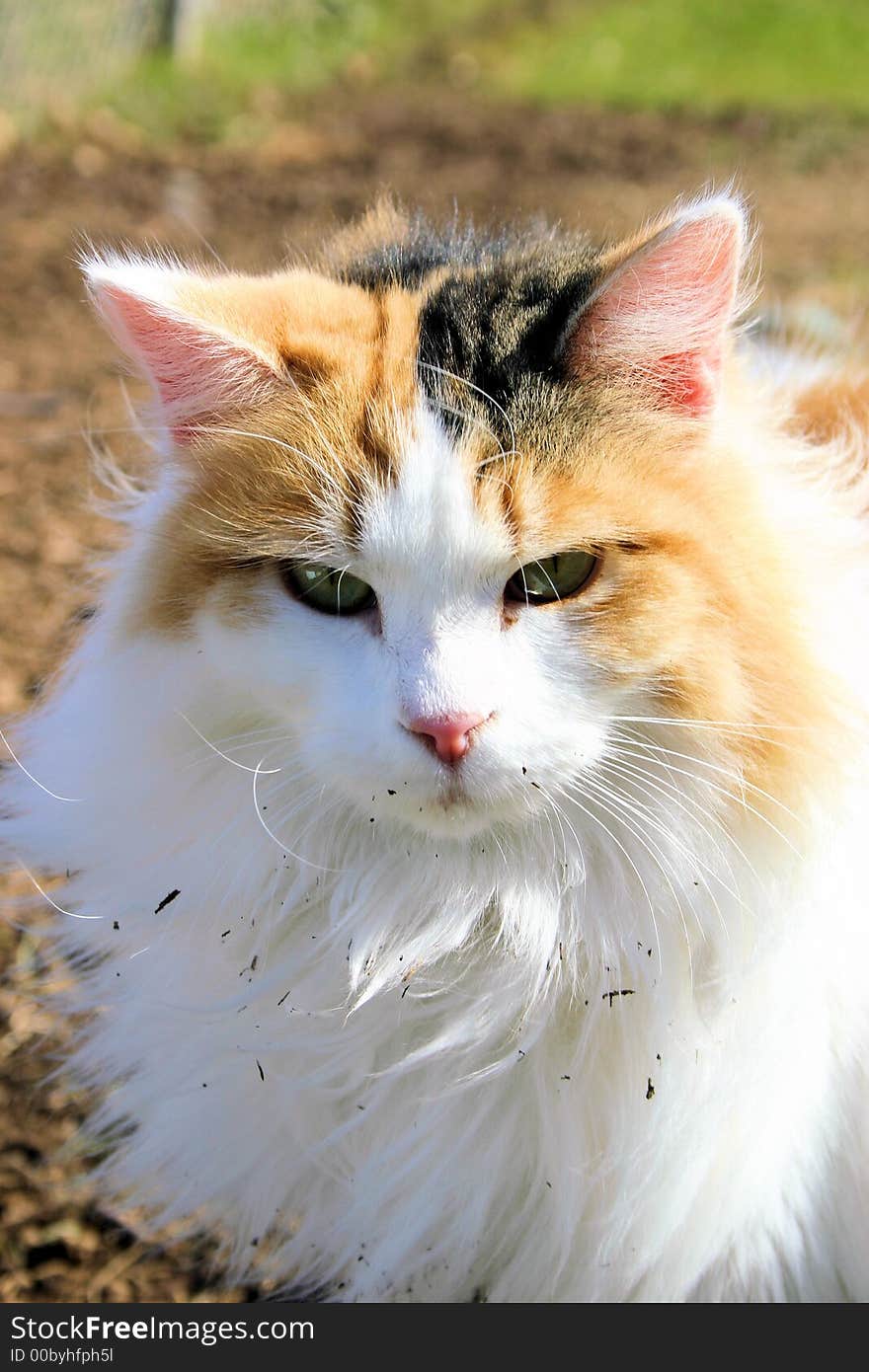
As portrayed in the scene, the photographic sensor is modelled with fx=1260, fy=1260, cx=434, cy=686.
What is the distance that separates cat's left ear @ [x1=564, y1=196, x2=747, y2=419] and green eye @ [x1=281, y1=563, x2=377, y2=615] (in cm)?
37

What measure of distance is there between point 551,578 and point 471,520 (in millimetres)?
123

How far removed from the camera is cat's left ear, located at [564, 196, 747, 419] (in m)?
1.40

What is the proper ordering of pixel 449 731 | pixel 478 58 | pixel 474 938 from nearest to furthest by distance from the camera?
pixel 449 731, pixel 474 938, pixel 478 58

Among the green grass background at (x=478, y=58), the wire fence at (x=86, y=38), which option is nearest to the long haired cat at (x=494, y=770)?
the wire fence at (x=86, y=38)

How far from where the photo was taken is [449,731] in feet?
4.35

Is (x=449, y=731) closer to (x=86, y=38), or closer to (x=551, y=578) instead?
(x=551, y=578)

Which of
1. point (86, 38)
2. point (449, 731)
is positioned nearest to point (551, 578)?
point (449, 731)

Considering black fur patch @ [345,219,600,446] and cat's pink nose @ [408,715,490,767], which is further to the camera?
black fur patch @ [345,219,600,446]

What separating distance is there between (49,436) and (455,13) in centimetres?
782

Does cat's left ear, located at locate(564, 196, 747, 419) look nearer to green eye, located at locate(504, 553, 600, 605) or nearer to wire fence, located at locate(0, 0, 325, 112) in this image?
green eye, located at locate(504, 553, 600, 605)

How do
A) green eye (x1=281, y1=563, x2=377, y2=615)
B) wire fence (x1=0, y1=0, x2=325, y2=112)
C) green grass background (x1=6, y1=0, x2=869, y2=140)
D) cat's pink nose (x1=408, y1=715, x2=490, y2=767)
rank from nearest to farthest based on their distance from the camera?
cat's pink nose (x1=408, y1=715, x2=490, y2=767) → green eye (x1=281, y1=563, x2=377, y2=615) → wire fence (x1=0, y1=0, x2=325, y2=112) → green grass background (x1=6, y1=0, x2=869, y2=140)

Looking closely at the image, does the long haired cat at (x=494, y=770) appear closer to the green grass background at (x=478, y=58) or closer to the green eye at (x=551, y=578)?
the green eye at (x=551, y=578)

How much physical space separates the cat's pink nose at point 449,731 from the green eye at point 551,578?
166 mm

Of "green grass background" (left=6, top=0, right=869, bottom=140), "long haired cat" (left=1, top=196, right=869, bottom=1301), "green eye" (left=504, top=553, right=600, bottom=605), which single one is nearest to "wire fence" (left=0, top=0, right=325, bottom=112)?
"green grass background" (left=6, top=0, right=869, bottom=140)
